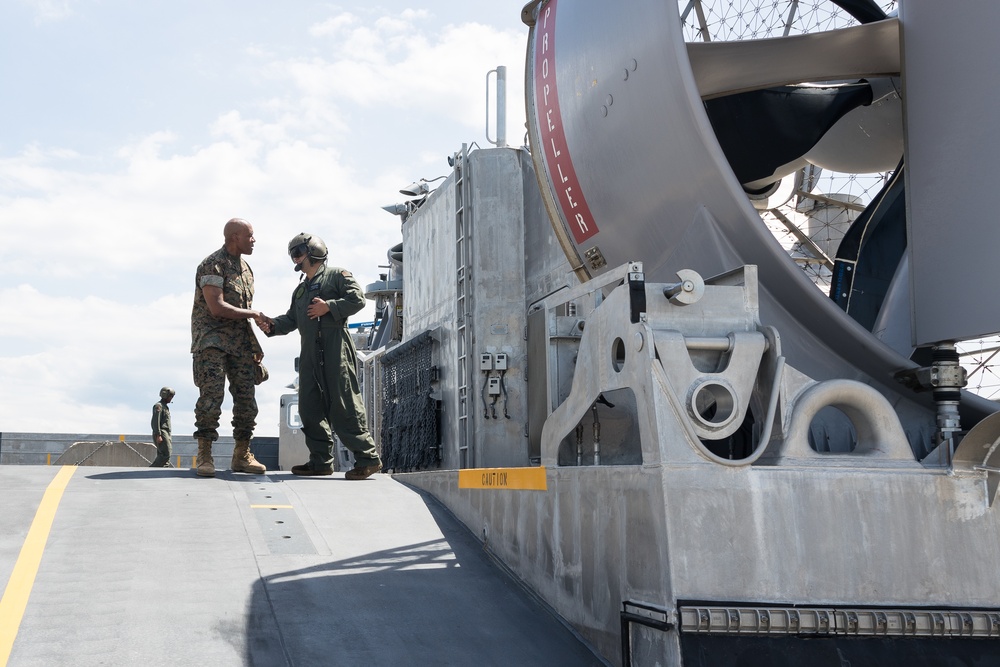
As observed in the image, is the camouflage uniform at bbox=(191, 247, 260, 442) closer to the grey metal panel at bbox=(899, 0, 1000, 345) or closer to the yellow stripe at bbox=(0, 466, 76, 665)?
the yellow stripe at bbox=(0, 466, 76, 665)

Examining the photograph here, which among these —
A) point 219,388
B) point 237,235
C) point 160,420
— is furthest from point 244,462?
point 160,420

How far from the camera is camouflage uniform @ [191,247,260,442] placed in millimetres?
7625

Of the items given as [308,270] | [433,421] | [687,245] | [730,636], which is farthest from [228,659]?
[433,421]

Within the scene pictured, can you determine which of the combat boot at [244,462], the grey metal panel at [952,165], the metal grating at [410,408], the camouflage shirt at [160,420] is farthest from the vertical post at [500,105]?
the camouflage shirt at [160,420]

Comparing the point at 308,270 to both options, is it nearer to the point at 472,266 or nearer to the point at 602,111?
the point at 472,266

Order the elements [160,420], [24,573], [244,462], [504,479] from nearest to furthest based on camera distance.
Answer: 1. [24,573]
2. [504,479]
3. [244,462]
4. [160,420]

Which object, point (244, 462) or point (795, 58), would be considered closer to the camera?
point (795, 58)

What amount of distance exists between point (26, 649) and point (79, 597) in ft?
1.83

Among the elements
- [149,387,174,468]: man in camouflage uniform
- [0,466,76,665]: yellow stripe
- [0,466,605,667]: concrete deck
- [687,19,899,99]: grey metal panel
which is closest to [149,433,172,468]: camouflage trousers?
[149,387,174,468]: man in camouflage uniform

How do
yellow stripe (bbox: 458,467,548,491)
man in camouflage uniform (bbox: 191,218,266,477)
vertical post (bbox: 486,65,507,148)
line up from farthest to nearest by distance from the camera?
vertical post (bbox: 486,65,507,148), man in camouflage uniform (bbox: 191,218,266,477), yellow stripe (bbox: 458,467,548,491)

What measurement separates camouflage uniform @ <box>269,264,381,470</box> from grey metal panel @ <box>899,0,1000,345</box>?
4721 mm

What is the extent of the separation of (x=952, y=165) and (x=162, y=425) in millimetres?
14958

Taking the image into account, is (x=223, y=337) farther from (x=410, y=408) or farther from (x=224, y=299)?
(x=410, y=408)

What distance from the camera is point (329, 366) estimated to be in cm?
795
